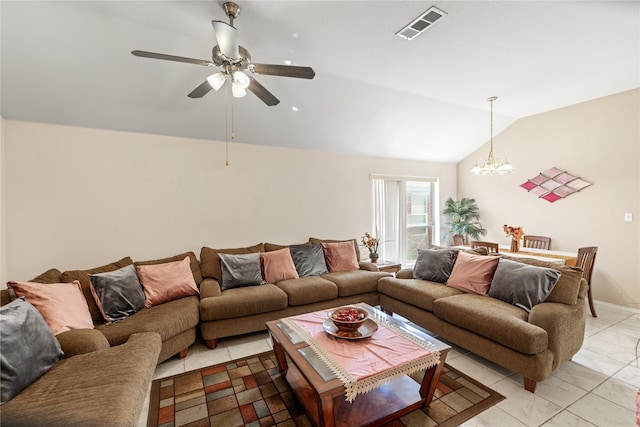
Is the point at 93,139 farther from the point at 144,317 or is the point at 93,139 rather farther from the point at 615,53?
the point at 615,53

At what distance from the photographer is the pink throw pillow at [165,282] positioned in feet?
9.18

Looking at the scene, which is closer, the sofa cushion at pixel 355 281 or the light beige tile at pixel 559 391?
the light beige tile at pixel 559 391

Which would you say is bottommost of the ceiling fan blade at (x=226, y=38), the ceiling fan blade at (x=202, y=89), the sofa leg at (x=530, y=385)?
the sofa leg at (x=530, y=385)

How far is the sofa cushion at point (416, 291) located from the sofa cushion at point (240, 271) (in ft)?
5.12

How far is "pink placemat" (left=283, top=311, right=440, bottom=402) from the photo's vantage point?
5.31 feet

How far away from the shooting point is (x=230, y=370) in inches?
94.3

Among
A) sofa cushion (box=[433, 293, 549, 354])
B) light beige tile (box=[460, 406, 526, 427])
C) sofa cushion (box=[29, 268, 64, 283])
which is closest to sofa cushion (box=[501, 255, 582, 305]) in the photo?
sofa cushion (box=[433, 293, 549, 354])

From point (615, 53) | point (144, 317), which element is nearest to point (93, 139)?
point (144, 317)

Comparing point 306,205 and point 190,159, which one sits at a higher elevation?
point 190,159

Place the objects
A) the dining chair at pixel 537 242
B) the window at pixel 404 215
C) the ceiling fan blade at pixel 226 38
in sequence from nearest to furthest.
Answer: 1. the ceiling fan blade at pixel 226 38
2. the dining chair at pixel 537 242
3. the window at pixel 404 215

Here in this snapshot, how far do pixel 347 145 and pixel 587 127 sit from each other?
350cm

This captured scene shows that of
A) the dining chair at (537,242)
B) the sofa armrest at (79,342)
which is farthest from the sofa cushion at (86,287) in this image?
the dining chair at (537,242)

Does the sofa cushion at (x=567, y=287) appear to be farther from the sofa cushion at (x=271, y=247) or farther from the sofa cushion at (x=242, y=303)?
the sofa cushion at (x=271, y=247)

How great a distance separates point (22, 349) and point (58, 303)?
64cm
